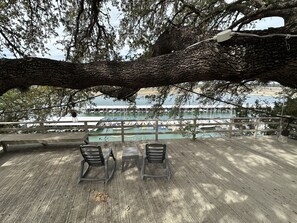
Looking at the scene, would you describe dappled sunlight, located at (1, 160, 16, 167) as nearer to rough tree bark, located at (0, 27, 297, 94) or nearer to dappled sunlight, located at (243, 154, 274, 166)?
rough tree bark, located at (0, 27, 297, 94)

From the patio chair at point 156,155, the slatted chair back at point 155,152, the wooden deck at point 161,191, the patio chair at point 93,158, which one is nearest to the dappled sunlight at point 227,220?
the wooden deck at point 161,191

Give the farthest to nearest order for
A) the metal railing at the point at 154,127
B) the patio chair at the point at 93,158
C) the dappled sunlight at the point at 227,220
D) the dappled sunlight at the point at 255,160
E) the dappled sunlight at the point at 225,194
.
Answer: the metal railing at the point at 154,127, the dappled sunlight at the point at 255,160, the patio chair at the point at 93,158, the dappled sunlight at the point at 225,194, the dappled sunlight at the point at 227,220

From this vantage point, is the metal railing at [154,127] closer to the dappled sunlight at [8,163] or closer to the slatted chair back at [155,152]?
the dappled sunlight at [8,163]

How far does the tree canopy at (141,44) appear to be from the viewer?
58.2 inches

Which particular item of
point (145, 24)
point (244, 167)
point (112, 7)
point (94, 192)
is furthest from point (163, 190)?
point (112, 7)

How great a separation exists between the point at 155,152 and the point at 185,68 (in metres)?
2.45

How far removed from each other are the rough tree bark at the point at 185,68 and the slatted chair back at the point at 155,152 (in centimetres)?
212

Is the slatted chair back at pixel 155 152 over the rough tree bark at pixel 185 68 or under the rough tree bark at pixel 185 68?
under

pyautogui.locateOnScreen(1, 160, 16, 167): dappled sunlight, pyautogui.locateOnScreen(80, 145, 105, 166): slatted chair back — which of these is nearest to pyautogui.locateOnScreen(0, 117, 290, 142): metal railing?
pyautogui.locateOnScreen(1, 160, 16, 167): dappled sunlight

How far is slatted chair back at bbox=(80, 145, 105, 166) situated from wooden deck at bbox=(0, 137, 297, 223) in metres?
0.45

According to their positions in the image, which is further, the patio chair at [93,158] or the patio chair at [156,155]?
the patio chair at [156,155]

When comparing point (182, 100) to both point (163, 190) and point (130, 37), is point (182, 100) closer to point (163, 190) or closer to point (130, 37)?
point (130, 37)

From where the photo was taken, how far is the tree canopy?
148 centimetres

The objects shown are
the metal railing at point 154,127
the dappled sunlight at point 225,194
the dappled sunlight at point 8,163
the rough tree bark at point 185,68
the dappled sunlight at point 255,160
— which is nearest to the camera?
the rough tree bark at point 185,68
